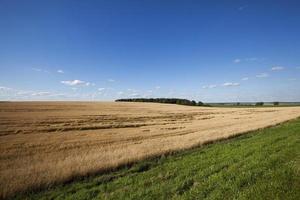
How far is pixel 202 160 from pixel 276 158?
9.83ft

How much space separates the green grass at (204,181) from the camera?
714 centimetres

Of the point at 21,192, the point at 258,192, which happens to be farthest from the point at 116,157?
the point at 258,192

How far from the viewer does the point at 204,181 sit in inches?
326

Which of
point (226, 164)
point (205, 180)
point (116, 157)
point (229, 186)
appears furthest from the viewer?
point (116, 157)

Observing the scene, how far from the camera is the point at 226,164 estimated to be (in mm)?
10195

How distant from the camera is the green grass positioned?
7.14 meters

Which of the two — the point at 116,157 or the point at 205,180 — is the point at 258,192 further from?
the point at 116,157

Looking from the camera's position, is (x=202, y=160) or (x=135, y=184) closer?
(x=135, y=184)

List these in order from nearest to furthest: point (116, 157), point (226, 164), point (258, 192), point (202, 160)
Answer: point (258, 192), point (226, 164), point (202, 160), point (116, 157)

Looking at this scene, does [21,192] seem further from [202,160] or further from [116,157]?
[202,160]

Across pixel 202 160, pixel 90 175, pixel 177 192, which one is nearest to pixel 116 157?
pixel 90 175

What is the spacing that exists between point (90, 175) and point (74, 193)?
2.20 meters

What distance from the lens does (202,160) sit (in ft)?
37.7

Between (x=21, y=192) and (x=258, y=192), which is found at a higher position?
(x=258, y=192)
